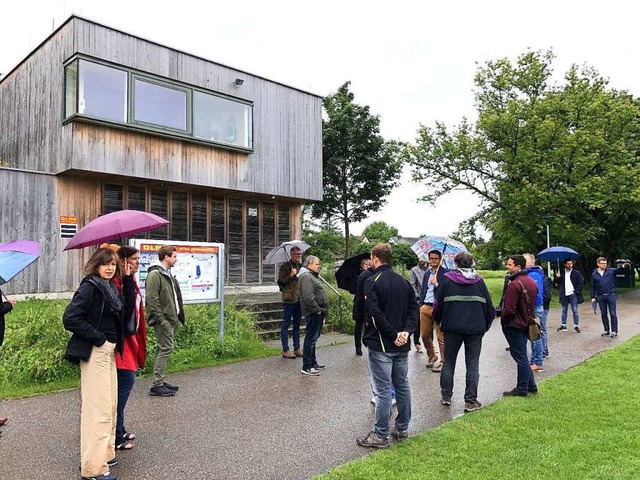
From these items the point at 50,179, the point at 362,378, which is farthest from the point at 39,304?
the point at 362,378

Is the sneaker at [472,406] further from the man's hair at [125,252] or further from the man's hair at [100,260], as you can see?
the man's hair at [100,260]

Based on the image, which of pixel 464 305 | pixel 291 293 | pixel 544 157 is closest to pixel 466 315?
pixel 464 305

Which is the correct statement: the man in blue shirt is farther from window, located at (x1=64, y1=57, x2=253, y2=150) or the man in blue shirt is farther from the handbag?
window, located at (x1=64, y1=57, x2=253, y2=150)

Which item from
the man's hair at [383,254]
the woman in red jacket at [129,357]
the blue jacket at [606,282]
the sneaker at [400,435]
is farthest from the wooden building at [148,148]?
the sneaker at [400,435]

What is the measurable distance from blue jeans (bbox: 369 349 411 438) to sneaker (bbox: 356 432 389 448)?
4 cm

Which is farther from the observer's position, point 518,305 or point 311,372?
point 311,372

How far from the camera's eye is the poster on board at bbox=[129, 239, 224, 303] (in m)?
8.09

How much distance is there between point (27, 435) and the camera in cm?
515

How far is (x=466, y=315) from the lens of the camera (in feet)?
19.5

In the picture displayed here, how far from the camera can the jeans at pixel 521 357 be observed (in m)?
6.47

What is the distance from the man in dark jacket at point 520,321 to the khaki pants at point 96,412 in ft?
15.2

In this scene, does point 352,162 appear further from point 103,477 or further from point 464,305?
point 103,477

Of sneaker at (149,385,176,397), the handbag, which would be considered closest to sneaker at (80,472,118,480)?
sneaker at (149,385,176,397)

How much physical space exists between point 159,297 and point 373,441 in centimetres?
320
